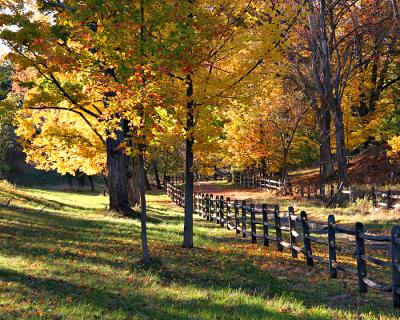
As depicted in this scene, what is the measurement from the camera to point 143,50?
9758 millimetres

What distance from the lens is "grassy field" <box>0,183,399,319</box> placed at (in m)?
6.73

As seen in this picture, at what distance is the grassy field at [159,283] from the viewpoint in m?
6.73

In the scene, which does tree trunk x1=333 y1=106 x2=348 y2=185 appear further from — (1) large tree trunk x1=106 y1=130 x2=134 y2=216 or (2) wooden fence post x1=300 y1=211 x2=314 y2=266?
(2) wooden fence post x1=300 y1=211 x2=314 y2=266

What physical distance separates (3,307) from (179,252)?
6671 mm

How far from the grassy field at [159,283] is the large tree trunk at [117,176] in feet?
21.5

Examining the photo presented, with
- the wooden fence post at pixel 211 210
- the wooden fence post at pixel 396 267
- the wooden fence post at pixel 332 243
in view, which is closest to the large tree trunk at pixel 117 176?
the wooden fence post at pixel 211 210

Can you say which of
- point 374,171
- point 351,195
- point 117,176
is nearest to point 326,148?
point 374,171

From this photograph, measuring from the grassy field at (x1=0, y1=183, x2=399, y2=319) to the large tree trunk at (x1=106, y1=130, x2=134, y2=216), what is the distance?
21.5 feet

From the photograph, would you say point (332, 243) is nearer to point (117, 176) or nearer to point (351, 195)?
point (117, 176)

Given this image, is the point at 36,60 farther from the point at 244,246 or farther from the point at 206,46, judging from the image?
the point at 244,246

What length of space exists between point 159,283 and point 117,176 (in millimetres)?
12933

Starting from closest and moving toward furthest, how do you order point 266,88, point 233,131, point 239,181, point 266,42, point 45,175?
point 266,42, point 266,88, point 233,131, point 239,181, point 45,175

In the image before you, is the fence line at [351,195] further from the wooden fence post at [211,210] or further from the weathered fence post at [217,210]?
the weathered fence post at [217,210]

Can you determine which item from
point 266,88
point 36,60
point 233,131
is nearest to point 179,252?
point 266,88
